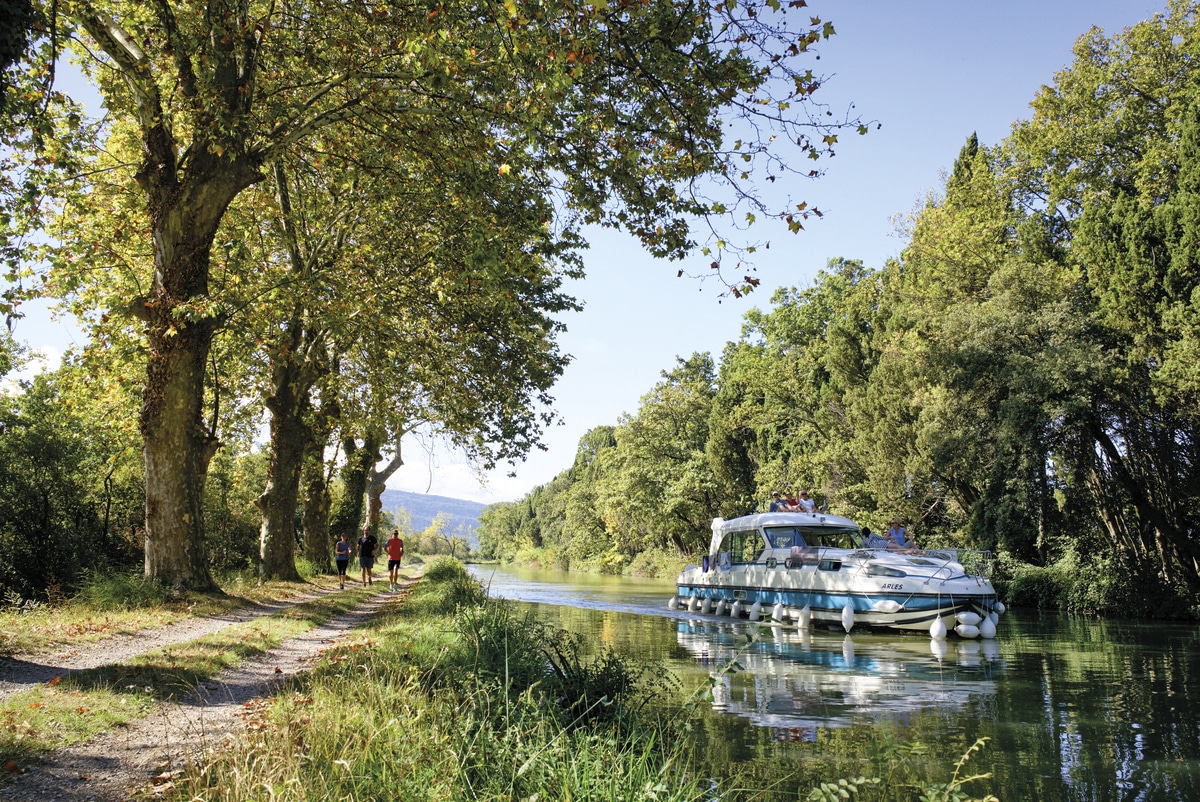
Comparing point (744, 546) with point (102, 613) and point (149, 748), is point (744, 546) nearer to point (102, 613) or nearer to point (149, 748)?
point (102, 613)

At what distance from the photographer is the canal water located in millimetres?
7293

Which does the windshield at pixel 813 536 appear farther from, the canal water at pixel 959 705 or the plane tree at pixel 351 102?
the plane tree at pixel 351 102

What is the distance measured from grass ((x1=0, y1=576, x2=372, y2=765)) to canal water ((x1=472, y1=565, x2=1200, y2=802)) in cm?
457

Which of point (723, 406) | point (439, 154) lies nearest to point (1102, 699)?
point (439, 154)

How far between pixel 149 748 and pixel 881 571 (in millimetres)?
16411

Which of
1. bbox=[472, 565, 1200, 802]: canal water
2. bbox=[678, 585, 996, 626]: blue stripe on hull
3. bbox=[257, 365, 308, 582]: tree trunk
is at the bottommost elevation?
bbox=[472, 565, 1200, 802]: canal water

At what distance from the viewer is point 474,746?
4.91 m

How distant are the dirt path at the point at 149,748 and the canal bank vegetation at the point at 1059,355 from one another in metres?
24.0

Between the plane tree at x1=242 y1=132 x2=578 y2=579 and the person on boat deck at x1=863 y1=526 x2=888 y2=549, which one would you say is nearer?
the plane tree at x1=242 y1=132 x2=578 y2=579

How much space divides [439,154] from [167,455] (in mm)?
7224

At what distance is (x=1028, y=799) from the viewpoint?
265 inches

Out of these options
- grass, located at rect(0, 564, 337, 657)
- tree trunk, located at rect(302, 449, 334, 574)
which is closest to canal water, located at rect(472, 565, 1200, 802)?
grass, located at rect(0, 564, 337, 657)

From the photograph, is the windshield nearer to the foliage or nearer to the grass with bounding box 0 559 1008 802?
the grass with bounding box 0 559 1008 802

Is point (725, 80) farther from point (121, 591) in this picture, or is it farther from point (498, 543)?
point (498, 543)
